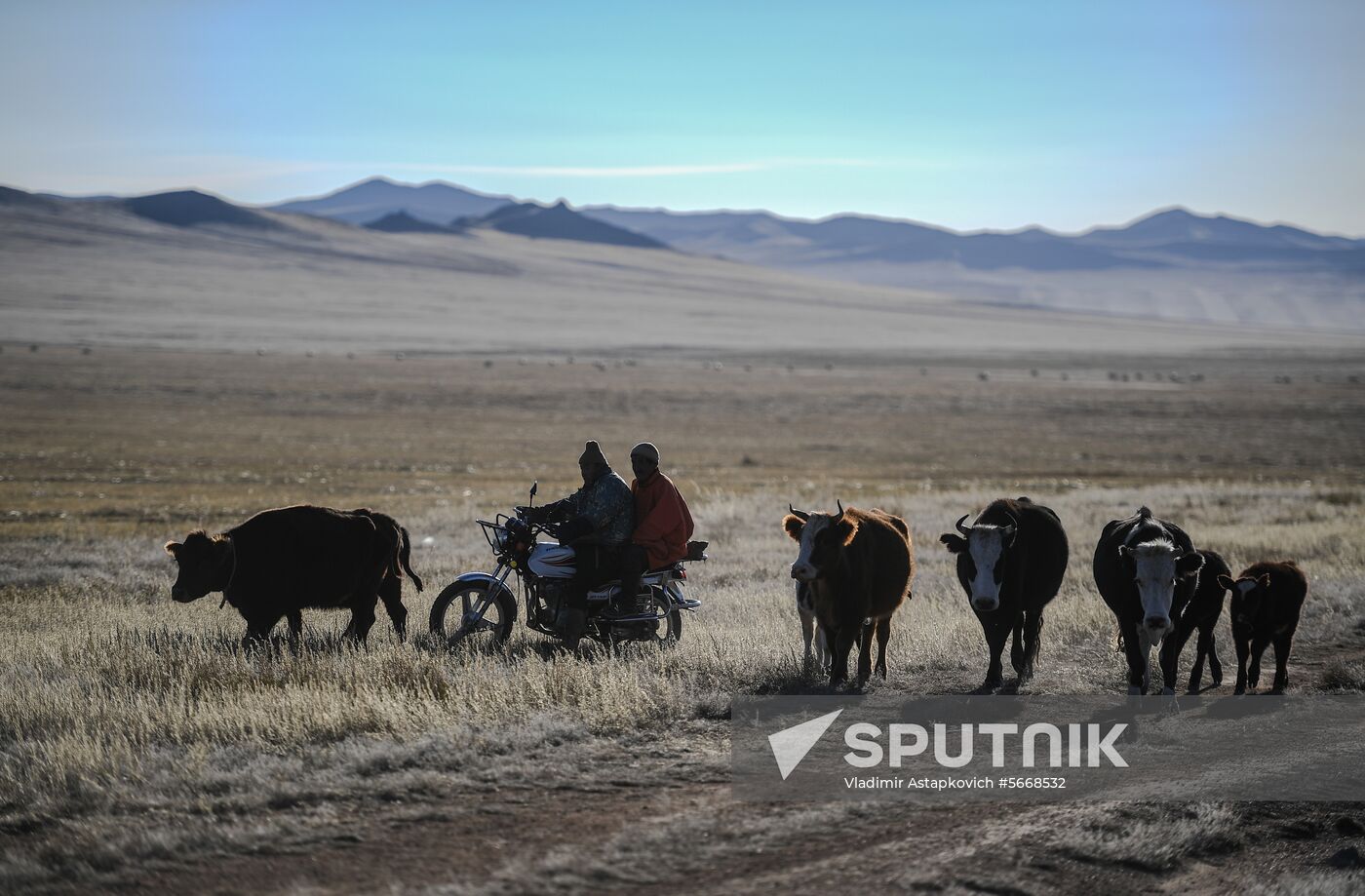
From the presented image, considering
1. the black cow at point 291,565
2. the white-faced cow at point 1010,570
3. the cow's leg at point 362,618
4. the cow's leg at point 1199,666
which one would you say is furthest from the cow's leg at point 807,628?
the cow's leg at point 362,618

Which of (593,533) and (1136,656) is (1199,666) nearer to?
(1136,656)

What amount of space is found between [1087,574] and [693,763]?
922 cm

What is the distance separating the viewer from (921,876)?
5320mm

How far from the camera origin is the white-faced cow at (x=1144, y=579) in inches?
314

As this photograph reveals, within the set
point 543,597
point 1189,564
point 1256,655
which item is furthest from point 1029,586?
point 543,597

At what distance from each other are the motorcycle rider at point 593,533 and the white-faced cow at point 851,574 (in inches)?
59.8

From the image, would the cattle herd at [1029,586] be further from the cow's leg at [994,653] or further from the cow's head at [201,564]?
the cow's head at [201,564]

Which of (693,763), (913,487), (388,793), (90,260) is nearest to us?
(388,793)

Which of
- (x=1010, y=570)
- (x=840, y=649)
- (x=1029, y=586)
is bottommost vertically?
(x=840, y=649)

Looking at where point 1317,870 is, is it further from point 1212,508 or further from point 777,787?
point 1212,508

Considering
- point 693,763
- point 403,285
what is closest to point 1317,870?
point 693,763

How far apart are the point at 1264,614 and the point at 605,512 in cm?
529

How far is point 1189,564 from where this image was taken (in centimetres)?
813

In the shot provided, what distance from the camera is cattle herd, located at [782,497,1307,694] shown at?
813 centimetres
